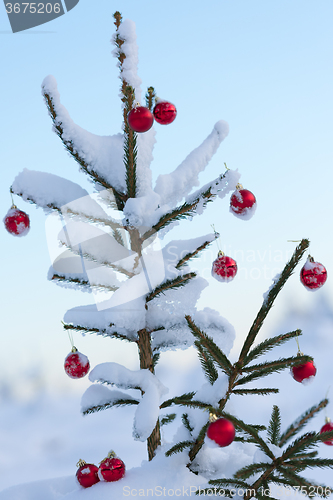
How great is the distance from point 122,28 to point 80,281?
185cm

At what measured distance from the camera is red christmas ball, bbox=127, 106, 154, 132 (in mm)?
2205

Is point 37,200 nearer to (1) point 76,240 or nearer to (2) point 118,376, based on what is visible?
(1) point 76,240

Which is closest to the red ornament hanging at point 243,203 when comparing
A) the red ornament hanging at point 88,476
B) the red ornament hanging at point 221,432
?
the red ornament hanging at point 221,432

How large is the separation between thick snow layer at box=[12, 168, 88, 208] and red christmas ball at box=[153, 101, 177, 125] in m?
0.82

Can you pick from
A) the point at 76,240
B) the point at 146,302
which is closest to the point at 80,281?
the point at 76,240

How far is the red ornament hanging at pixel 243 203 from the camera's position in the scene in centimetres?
231

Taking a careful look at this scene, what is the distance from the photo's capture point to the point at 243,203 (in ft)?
7.59

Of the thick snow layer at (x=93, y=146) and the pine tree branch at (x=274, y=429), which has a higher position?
the thick snow layer at (x=93, y=146)

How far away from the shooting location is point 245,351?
178 centimetres

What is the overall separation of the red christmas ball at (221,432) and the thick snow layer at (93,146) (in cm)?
182

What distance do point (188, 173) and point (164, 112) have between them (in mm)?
509

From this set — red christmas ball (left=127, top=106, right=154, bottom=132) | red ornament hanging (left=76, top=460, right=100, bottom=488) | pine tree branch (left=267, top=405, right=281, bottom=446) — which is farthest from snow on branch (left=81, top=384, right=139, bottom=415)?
red christmas ball (left=127, top=106, right=154, bottom=132)

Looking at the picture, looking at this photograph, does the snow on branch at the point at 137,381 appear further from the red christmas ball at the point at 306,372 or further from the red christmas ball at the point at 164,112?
the red christmas ball at the point at 164,112

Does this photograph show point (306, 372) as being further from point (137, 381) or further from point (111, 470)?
point (111, 470)
